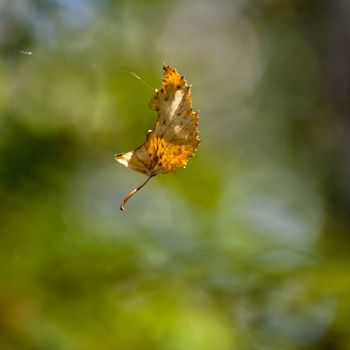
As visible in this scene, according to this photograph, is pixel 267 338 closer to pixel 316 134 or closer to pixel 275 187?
pixel 275 187

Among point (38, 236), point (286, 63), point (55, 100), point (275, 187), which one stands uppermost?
point (286, 63)

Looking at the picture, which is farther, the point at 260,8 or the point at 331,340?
the point at 260,8

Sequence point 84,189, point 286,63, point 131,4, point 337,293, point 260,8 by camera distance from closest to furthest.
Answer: point 337,293 → point 84,189 → point 131,4 → point 260,8 → point 286,63

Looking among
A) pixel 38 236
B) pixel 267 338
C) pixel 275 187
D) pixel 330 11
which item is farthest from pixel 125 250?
pixel 330 11

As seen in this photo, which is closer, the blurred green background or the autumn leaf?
the autumn leaf

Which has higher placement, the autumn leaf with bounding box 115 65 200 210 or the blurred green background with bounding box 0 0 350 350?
the blurred green background with bounding box 0 0 350 350

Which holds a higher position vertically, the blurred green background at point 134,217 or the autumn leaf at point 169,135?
the blurred green background at point 134,217
